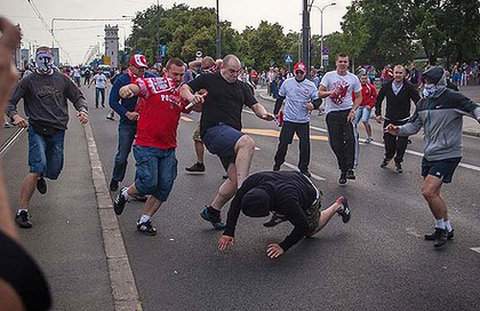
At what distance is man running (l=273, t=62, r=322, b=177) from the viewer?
33.8 feet

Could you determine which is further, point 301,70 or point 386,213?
point 301,70

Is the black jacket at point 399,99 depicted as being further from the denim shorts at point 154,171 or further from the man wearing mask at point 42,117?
the man wearing mask at point 42,117

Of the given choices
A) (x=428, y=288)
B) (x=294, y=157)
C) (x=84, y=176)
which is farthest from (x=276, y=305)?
(x=294, y=157)

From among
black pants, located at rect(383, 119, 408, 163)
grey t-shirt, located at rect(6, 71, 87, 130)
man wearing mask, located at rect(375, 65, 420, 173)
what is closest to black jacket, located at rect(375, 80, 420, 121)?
man wearing mask, located at rect(375, 65, 420, 173)

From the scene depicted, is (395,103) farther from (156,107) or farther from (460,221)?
(156,107)

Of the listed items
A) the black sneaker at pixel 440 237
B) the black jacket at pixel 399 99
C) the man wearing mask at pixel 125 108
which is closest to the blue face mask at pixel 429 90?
the black sneaker at pixel 440 237

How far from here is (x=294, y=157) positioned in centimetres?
1309

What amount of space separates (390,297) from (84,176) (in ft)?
21.5

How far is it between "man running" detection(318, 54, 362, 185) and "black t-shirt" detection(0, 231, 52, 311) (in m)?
9.03

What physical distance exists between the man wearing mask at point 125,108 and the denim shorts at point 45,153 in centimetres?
107

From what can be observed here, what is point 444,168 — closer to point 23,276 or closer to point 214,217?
point 214,217

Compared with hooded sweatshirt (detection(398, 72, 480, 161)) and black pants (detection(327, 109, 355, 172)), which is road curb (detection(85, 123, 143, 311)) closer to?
hooded sweatshirt (detection(398, 72, 480, 161))

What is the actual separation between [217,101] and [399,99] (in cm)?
527

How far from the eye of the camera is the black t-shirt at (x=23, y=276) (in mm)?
1071
